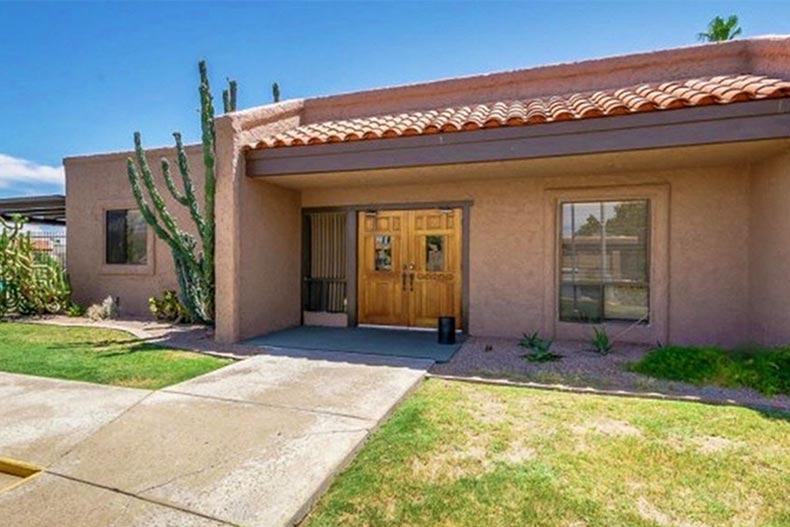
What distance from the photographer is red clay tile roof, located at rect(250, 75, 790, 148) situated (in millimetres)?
6129

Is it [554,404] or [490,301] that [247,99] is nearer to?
[490,301]

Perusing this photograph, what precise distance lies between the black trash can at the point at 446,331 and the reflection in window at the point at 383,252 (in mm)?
2247

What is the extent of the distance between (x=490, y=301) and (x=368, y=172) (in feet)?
12.2

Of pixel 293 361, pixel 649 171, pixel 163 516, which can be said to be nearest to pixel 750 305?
pixel 649 171

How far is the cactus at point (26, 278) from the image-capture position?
1181 cm

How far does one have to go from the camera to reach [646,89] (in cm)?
785

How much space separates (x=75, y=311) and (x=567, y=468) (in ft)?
43.2

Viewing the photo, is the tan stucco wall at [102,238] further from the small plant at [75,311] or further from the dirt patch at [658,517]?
the dirt patch at [658,517]

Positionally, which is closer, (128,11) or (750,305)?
(750,305)

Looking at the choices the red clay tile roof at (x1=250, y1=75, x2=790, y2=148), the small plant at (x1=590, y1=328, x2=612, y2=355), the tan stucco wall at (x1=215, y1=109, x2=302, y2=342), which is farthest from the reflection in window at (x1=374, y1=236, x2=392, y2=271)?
the small plant at (x1=590, y1=328, x2=612, y2=355)

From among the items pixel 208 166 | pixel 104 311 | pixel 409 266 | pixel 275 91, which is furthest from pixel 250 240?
pixel 104 311

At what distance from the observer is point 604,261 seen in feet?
28.0

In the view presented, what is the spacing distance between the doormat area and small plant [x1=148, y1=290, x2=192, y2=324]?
10.5 ft

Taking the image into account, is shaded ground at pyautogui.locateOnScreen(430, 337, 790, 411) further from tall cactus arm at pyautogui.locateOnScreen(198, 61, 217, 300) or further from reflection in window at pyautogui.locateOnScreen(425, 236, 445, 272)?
tall cactus arm at pyautogui.locateOnScreen(198, 61, 217, 300)
